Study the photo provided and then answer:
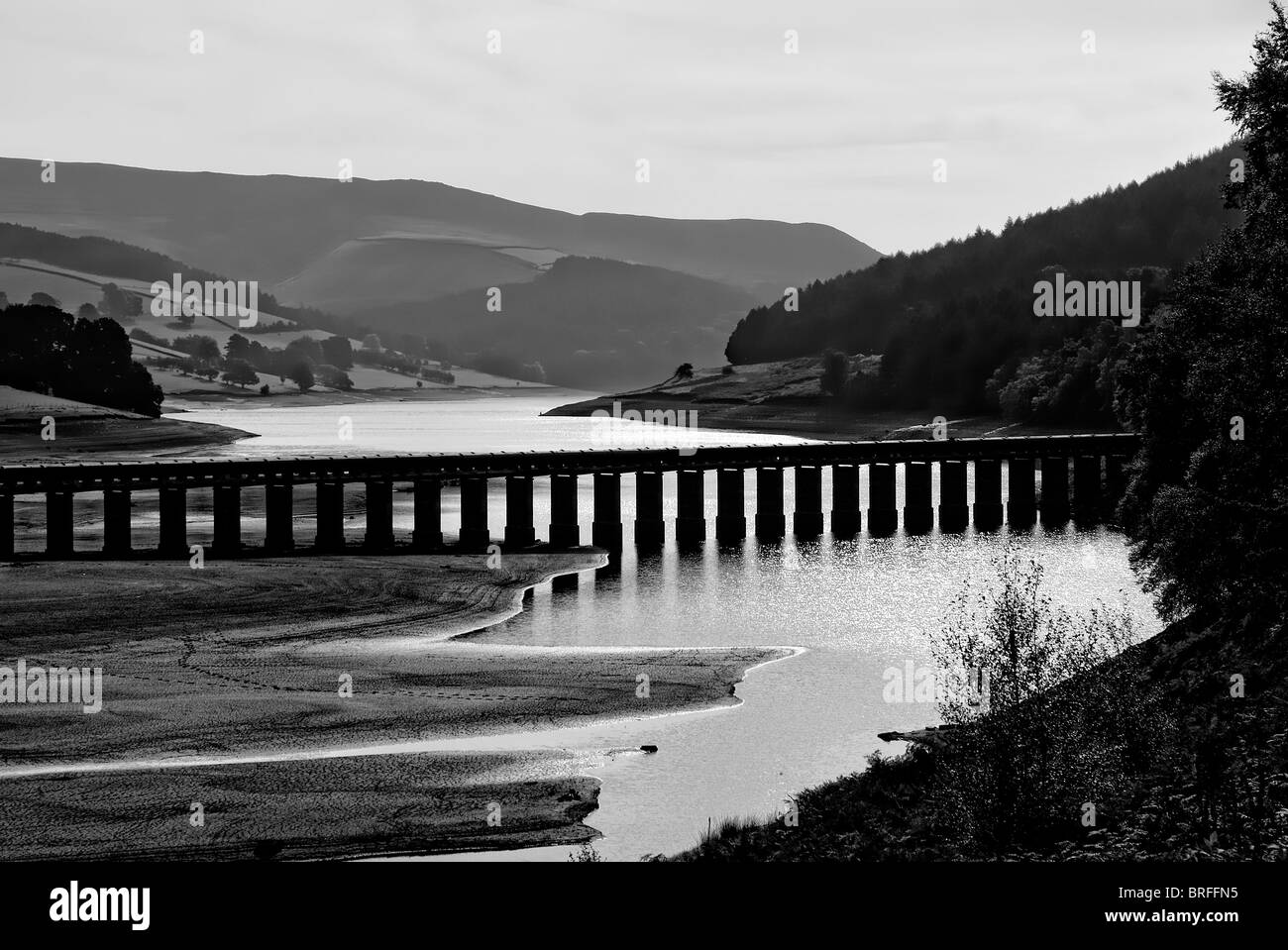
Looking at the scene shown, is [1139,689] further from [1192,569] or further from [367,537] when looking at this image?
[367,537]

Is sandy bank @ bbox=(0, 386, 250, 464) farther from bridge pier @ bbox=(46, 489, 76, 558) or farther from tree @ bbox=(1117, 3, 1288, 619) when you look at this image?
tree @ bbox=(1117, 3, 1288, 619)

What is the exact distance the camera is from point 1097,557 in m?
56.7

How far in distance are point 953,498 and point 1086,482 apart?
32.3 ft

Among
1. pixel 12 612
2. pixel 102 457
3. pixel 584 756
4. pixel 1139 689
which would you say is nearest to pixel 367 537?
pixel 12 612

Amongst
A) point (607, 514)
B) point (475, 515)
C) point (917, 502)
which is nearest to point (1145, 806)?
point (475, 515)

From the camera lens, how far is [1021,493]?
75688 mm

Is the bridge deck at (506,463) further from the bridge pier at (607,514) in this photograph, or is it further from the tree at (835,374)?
the tree at (835,374)

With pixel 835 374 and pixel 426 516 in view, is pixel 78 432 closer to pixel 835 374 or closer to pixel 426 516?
pixel 426 516

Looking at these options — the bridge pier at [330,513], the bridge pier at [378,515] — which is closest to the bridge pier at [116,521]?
the bridge pier at [330,513]

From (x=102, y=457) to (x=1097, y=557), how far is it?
67255 mm

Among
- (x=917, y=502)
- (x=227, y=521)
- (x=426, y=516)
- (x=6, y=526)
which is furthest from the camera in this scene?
(x=917, y=502)

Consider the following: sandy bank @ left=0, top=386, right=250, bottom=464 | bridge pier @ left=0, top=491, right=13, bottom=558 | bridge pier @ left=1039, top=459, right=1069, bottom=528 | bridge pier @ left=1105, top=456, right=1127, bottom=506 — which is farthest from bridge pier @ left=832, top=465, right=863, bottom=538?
sandy bank @ left=0, top=386, right=250, bottom=464

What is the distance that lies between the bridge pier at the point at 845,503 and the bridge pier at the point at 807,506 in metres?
1.03

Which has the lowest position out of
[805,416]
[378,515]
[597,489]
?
[378,515]
